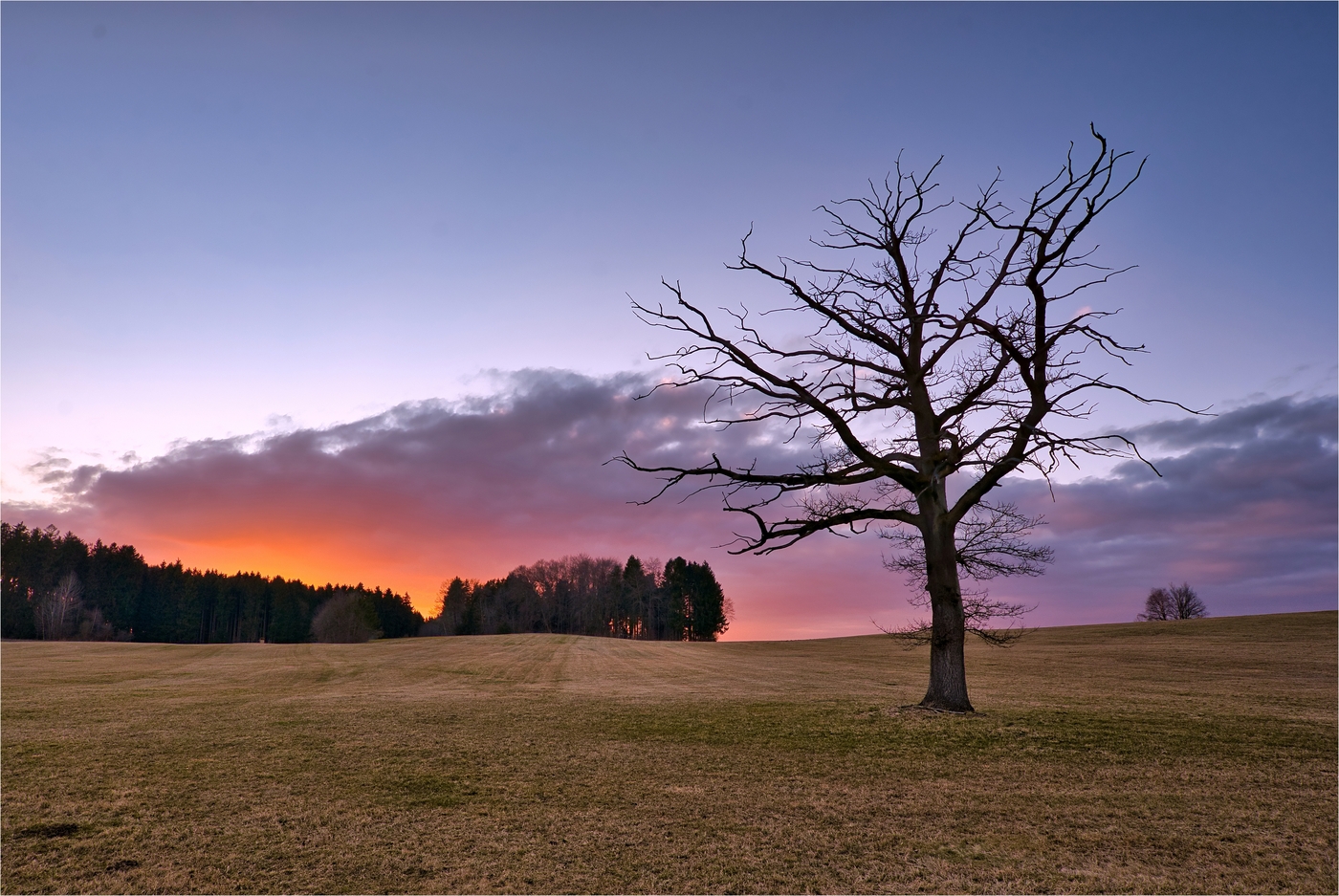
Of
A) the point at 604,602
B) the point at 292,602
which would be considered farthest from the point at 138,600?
the point at 604,602

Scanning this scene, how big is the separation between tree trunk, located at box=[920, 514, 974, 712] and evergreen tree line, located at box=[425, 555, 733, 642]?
361 ft

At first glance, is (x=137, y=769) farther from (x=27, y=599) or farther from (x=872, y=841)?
(x=27, y=599)

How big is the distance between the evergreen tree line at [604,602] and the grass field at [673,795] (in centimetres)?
Answer: 10557

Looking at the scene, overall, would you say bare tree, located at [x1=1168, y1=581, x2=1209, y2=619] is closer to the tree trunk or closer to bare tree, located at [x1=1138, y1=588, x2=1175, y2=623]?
bare tree, located at [x1=1138, y1=588, x2=1175, y2=623]

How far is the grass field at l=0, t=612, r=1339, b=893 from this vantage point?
21.4 feet

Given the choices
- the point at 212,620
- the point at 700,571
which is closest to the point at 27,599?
the point at 212,620

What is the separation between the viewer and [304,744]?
12797mm

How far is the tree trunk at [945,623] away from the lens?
587 inches

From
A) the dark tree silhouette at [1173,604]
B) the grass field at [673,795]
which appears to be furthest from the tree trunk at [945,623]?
the dark tree silhouette at [1173,604]

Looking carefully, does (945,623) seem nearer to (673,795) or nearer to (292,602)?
(673,795)

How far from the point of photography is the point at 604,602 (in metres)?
126

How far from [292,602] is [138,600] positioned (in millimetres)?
23490

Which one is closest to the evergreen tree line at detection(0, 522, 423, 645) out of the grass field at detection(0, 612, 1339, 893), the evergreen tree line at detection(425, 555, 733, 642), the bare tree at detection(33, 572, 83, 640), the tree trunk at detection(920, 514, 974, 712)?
the bare tree at detection(33, 572, 83, 640)

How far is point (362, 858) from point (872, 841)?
5026 mm
